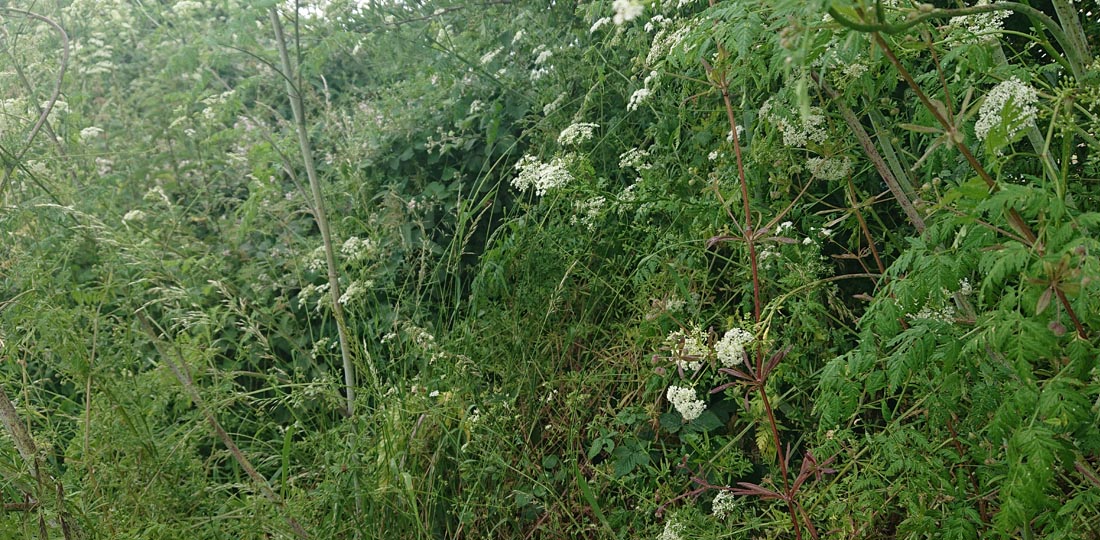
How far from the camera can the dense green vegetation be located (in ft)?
4.67

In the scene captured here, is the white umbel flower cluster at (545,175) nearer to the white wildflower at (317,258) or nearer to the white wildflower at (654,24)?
the white wildflower at (654,24)

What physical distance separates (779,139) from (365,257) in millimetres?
1497

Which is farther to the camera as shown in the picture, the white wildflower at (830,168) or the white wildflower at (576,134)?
the white wildflower at (576,134)

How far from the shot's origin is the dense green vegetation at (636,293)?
4.67ft

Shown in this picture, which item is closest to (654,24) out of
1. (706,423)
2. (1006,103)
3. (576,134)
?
(576,134)

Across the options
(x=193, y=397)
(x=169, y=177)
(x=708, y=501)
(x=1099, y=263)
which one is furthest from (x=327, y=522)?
(x=169, y=177)

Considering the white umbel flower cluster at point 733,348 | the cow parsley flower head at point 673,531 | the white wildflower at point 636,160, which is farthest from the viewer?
the white wildflower at point 636,160

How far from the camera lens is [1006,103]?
4.27 ft

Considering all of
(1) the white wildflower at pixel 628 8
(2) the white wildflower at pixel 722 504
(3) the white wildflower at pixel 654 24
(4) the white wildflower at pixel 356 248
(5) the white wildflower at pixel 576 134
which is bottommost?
(2) the white wildflower at pixel 722 504

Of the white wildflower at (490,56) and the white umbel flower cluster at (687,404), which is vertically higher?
the white wildflower at (490,56)

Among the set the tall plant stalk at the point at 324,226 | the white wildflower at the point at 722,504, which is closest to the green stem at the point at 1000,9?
the white wildflower at the point at 722,504

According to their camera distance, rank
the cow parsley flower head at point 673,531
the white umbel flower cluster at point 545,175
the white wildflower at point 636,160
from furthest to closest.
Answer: the white wildflower at point 636,160, the white umbel flower cluster at point 545,175, the cow parsley flower head at point 673,531

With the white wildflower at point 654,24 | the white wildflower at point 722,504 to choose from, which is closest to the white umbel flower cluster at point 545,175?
the white wildflower at point 654,24

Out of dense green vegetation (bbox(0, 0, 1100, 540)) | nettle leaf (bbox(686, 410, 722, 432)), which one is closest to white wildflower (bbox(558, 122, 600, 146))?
dense green vegetation (bbox(0, 0, 1100, 540))
